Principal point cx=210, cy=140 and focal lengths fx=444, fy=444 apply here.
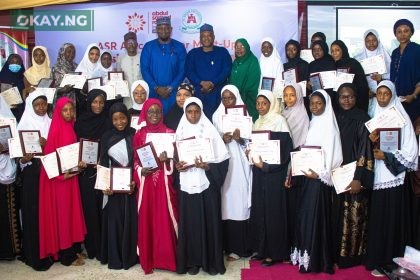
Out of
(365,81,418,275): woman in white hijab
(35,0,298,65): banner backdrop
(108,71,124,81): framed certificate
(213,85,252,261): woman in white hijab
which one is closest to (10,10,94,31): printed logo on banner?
(35,0,298,65): banner backdrop

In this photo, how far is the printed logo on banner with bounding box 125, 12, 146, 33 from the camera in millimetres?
6637

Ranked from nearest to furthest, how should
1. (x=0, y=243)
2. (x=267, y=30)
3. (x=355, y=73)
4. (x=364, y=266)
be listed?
(x=364, y=266), (x=0, y=243), (x=355, y=73), (x=267, y=30)

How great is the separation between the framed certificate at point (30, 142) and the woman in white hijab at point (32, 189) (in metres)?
0.08

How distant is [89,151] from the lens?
4.54m

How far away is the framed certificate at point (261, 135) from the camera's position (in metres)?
4.37

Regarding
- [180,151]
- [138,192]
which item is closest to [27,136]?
[138,192]

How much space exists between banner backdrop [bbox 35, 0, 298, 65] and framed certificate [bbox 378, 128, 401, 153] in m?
2.82

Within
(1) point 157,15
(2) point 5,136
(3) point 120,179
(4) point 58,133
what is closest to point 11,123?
(2) point 5,136

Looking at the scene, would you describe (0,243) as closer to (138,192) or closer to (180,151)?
(138,192)

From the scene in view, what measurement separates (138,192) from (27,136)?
1.25 m

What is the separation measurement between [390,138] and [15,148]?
3626 mm

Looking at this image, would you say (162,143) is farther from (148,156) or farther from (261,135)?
(261,135)

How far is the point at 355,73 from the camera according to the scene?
17.1 ft

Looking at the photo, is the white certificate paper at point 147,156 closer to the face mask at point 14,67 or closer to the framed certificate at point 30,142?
the framed certificate at point 30,142
